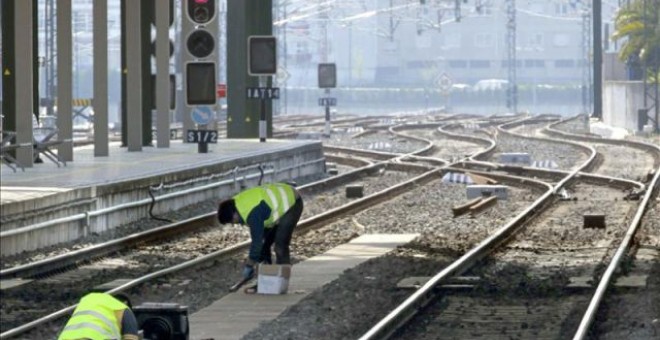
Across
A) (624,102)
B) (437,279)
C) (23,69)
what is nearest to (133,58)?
(23,69)

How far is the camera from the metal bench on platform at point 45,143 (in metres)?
29.9

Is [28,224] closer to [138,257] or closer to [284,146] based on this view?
[138,257]

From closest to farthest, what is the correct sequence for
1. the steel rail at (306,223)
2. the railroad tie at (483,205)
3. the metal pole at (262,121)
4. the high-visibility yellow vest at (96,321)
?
the high-visibility yellow vest at (96,321), the steel rail at (306,223), the railroad tie at (483,205), the metal pole at (262,121)

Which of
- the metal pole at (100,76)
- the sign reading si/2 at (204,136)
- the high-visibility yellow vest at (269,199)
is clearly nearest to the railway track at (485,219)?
the high-visibility yellow vest at (269,199)

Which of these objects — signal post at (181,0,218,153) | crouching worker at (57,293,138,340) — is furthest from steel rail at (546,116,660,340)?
signal post at (181,0,218,153)

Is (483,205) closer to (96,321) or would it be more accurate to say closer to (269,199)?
(269,199)

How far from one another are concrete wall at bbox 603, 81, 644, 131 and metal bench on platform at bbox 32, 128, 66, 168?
40788mm

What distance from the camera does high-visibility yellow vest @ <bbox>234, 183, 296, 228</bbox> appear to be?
1583cm

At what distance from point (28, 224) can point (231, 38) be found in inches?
999

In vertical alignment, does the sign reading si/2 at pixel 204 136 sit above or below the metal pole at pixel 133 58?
below

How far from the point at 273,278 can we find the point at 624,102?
59686 mm

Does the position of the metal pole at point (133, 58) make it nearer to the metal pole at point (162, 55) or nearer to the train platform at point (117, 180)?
the train platform at point (117, 180)

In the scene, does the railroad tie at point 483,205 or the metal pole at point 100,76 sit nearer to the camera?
the railroad tie at point 483,205

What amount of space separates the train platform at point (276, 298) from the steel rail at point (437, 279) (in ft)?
3.86
